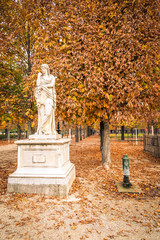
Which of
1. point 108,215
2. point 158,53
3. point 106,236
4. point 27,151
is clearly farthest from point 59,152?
point 158,53

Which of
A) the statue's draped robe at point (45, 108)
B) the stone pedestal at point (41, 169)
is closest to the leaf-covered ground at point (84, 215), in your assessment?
the stone pedestal at point (41, 169)

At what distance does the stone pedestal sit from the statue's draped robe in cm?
35

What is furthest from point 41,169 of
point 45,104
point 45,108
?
point 45,104

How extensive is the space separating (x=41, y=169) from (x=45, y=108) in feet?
6.94

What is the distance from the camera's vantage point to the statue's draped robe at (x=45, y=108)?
19.0 ft

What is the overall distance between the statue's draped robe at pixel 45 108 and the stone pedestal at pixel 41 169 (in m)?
0.35

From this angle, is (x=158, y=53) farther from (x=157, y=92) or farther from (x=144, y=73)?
(x=157, y=92)

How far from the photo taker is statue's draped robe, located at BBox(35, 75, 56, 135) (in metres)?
5.78

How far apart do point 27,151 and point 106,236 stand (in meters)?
3.56

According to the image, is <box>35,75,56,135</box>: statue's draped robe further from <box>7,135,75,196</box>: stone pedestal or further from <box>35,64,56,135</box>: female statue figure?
<box>7,135,75,196</box>: stone pedestal

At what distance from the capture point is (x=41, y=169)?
5.44 meters

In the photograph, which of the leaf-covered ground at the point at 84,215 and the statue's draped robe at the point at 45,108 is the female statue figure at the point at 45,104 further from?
the leaf-covered ground at the point at 84,215

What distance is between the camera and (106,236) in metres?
3.21

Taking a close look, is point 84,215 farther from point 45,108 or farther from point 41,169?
point 45,108
